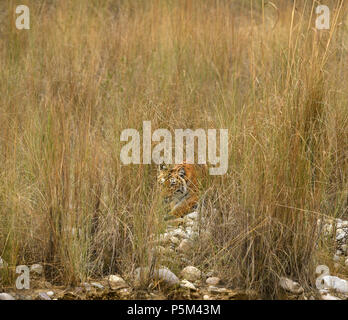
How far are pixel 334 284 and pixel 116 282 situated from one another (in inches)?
38.6

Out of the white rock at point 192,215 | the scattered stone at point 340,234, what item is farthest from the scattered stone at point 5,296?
the scattered stone at point 340,234

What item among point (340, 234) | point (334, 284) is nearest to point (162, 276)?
point (334, 284)

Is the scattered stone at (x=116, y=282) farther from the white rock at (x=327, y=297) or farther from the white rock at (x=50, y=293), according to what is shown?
the white rock at (x=327, y=297)

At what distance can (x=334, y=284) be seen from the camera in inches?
106

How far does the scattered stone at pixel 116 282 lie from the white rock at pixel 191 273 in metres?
0.28

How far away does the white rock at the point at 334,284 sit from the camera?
2695mm

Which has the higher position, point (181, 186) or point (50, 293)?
point (181, 186)

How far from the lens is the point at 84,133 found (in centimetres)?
305

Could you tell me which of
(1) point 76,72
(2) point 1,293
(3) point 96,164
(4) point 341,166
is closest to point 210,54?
(1) point 76,72

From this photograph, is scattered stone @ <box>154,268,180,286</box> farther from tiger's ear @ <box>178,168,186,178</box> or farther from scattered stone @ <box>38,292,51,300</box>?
tiger's ear @ <box>178,168,186,178</box>

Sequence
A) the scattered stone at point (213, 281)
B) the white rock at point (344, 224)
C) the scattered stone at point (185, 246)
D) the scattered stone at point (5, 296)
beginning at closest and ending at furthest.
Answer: the scattered stone at point (5, 296), the scattered stone at point (213, 281), the scattered stone at point (185, 246), the white rock at point (344, 224)

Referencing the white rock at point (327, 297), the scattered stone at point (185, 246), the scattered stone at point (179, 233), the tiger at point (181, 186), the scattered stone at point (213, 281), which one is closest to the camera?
the white rock at point (327, 297)

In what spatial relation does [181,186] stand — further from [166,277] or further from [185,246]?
[166,277]
